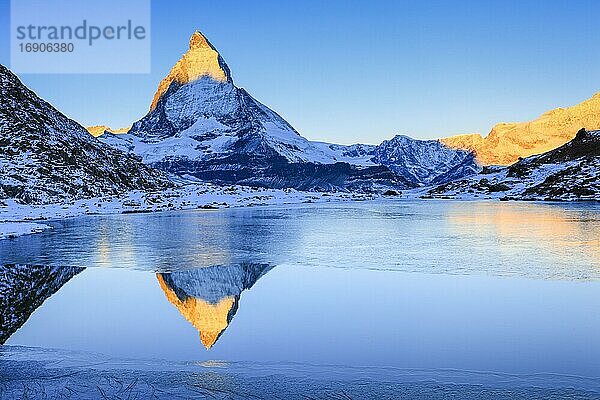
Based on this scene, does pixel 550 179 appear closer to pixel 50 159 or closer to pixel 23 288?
pixel 50 159

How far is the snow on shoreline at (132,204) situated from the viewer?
36713 millimetres

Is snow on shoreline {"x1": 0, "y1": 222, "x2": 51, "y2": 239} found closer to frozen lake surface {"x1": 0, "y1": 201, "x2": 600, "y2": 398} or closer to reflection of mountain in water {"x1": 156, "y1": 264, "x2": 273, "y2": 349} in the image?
frozen lake surface {"x1": 0, "y1": 201, "x2": 600, "y2": 398}

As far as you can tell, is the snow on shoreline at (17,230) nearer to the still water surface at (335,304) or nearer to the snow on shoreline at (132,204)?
the snow on shoreline at (132,204)

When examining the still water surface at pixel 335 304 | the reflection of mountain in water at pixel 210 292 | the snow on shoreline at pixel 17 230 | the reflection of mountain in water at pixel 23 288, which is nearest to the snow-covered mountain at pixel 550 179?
the still water surface at pixel 335 304

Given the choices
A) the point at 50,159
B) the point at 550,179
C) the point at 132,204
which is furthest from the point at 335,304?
the point at 550,179

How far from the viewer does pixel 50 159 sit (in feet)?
233

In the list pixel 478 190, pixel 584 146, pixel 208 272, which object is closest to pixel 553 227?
pixel 208 272

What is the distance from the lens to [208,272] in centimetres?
1542

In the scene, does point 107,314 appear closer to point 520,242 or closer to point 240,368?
point 240,368

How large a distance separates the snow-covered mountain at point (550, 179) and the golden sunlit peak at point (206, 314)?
73035 millimetres

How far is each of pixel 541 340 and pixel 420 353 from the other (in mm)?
1976

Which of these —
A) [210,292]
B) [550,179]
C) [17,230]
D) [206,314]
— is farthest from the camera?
[550,179]

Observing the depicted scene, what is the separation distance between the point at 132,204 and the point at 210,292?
46.9 metres

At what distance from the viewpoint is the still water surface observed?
8.32 metres
